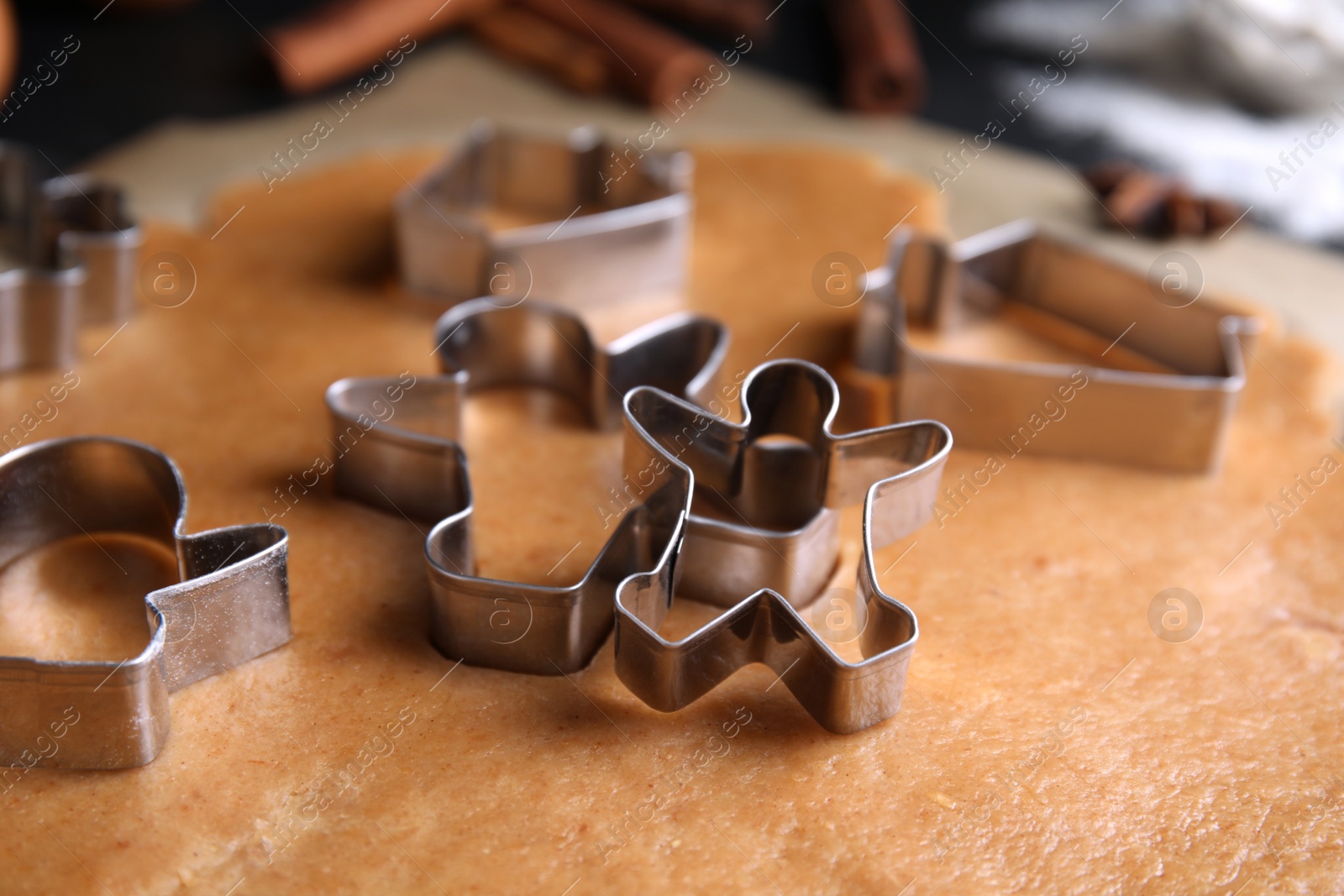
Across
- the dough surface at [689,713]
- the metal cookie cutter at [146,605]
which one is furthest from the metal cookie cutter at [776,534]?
the metal cookie cutter at [146,605]

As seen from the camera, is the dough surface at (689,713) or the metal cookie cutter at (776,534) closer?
the dough surface at (689,713)

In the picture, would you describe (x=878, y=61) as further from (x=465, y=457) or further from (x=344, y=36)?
(x=465, y=457)

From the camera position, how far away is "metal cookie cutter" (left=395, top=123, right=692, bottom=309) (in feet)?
6.56

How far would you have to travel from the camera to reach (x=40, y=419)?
1.75m

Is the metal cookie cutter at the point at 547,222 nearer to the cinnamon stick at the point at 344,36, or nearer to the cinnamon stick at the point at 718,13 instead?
the cinnamon stick at the point at 344,36

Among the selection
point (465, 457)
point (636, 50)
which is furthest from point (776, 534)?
point (636, 50)

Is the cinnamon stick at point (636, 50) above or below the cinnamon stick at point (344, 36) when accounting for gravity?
below

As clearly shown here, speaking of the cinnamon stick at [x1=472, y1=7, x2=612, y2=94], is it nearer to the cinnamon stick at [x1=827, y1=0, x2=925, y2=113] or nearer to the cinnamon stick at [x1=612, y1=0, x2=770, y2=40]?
the cinnamon stick at [x1=612, y1=0, x2=770, y2=40]

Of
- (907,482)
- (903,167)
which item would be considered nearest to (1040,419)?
(907,482)

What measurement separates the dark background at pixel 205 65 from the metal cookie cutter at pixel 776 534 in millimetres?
1320

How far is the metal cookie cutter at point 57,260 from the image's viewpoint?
1.82m

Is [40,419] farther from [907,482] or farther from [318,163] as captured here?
[907,482]

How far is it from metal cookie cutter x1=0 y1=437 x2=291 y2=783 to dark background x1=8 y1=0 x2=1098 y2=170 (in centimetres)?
105

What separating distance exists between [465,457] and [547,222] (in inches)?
35.2
